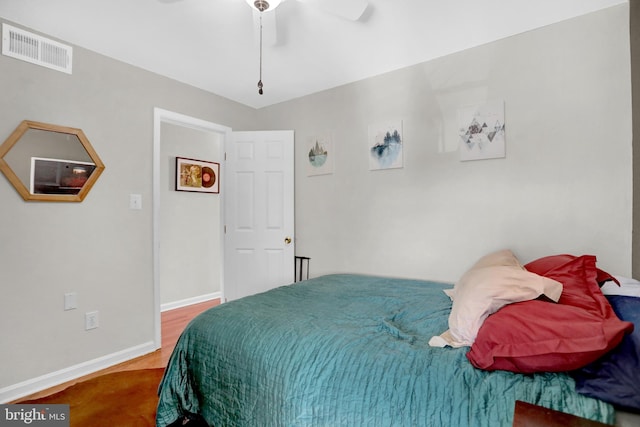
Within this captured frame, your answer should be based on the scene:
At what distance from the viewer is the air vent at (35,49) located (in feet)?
6.97

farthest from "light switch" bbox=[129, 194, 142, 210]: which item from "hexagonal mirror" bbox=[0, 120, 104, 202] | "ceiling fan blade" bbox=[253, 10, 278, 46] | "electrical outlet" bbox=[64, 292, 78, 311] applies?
"ceiling fan blade" bbox=[253, 10, 278, 46]

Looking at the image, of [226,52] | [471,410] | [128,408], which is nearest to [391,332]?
[471,410]

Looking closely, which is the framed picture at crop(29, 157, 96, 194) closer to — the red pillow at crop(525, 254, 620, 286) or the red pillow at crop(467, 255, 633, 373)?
the red pillow at crop(467, 255, 633, 373)

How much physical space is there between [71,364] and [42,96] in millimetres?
1995

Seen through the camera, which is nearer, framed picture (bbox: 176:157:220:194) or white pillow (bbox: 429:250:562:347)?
white pillow (bbox: 429:250:562:347)

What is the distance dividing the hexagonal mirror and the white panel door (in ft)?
4.36

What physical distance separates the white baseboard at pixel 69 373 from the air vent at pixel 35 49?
223cm

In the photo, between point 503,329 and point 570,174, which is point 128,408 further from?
point 570,174

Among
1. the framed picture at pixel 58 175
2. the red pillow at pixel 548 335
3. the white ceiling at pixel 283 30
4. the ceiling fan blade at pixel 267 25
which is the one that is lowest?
the red pillow at pixel 548 335

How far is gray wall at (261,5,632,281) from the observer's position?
→ 6.61 feet

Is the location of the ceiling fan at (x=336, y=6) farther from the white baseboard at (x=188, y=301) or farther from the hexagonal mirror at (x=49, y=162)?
the white baseboard at (x=188, y=301)

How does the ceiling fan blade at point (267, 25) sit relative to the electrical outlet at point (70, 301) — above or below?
above

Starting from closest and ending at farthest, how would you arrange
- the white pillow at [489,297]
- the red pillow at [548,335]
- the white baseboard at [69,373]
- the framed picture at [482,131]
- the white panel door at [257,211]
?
1. the red pillow at [548,335]
2. the white pillow at [489,297]
3. the white baseboard at [69,373]
4. the framed picture at [482,131]
5. the white panel door at [257,211]

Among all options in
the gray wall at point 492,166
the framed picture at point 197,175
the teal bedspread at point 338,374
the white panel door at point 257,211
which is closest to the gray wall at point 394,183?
the gray wall at point 492,166
